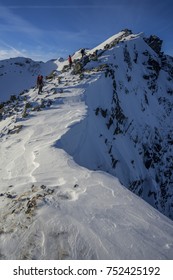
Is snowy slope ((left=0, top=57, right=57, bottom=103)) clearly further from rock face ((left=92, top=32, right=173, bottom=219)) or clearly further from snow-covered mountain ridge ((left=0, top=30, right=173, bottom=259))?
snow-covered mountain ridge ((left=0, top=30, right=173, bottom=259))

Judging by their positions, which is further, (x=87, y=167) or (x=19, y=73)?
(x=19, y=73)

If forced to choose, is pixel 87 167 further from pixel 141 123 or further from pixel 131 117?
pixel 141 123

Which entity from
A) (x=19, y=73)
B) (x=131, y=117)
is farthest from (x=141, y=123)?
(x=19, y=73)

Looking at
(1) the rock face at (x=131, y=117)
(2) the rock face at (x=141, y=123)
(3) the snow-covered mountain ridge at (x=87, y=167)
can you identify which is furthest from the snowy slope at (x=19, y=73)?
(3) the snow-covered mountain ridge at (x=87, y=167)

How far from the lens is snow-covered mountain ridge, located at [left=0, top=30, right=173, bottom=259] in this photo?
5.11 m

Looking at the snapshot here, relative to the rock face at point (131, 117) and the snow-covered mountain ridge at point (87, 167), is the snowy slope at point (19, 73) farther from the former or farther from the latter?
the snow-covered mountain ridge at point (87, 167)

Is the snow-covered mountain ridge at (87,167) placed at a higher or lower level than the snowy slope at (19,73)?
lower

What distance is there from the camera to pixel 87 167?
12.8m

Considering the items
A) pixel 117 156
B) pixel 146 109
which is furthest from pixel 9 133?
pixel 146 109

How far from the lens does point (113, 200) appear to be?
6.54m

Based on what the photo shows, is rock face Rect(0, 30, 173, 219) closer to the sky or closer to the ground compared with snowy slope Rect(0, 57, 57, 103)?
closer to the ground

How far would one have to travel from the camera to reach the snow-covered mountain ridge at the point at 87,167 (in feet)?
16.8

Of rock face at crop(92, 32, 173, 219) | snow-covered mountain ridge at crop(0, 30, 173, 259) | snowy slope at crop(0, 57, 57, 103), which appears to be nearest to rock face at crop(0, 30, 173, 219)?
rock face at crop(92, 32, 173, 219)
